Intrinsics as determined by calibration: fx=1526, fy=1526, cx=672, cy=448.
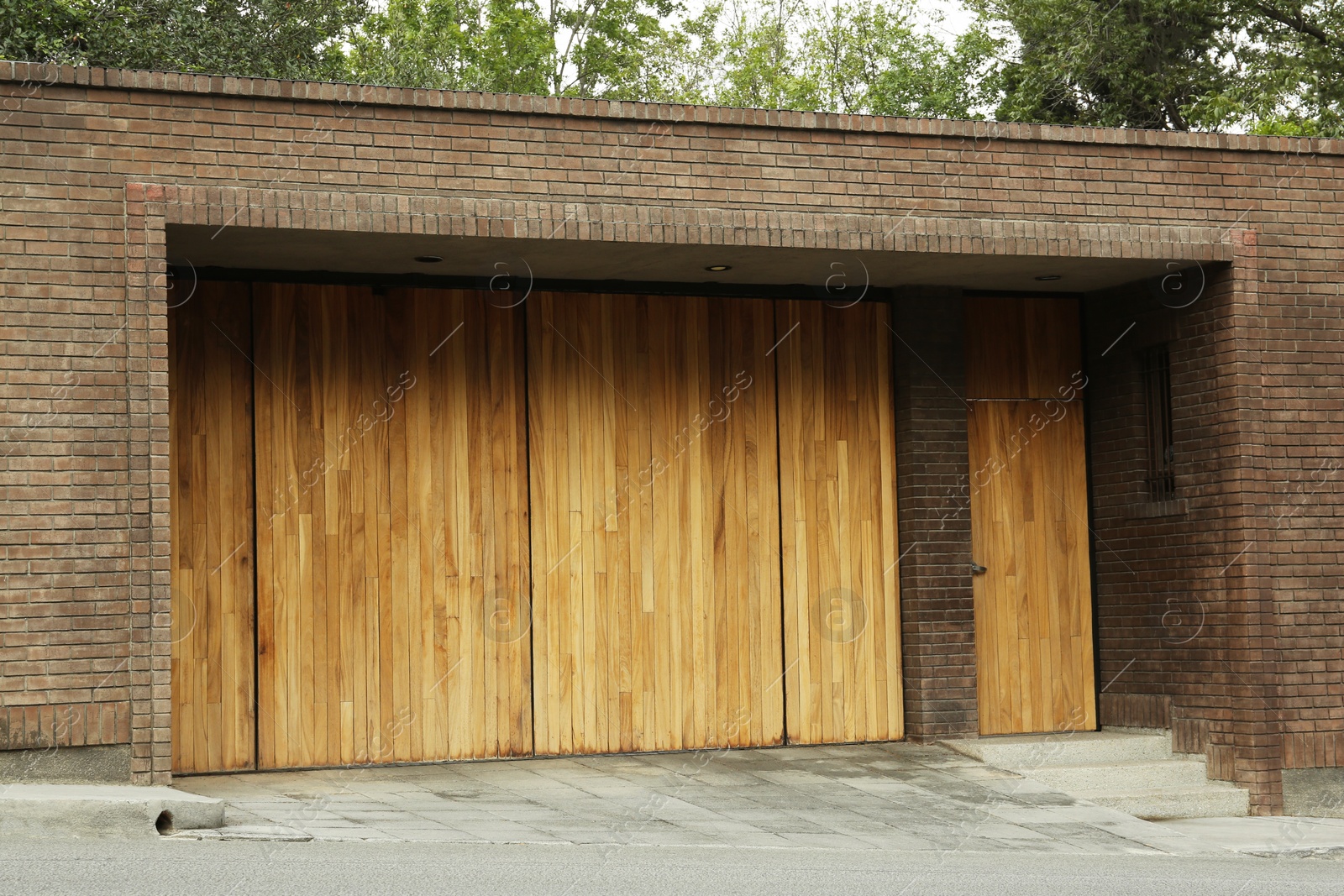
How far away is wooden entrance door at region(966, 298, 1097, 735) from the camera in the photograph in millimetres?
12102

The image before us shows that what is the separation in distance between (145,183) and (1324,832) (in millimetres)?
8593

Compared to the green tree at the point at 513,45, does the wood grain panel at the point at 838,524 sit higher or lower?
lower

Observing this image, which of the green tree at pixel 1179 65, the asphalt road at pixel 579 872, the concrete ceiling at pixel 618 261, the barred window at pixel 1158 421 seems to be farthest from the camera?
the green tree at pixel 1179 65

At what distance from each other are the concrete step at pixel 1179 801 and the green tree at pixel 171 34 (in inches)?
681

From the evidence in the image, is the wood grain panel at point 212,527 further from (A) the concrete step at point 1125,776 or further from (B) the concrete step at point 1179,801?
(B) the concrete step at point 1179,801

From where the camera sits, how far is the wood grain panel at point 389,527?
419 inches

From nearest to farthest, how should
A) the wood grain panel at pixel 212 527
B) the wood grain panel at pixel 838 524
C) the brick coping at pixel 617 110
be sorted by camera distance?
1. the brick coping at pixel 617 110
2. the wood grain panel at pixel 212 527
3. the wood grain panel at pixel 838 524

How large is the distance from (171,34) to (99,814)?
17.6 metres

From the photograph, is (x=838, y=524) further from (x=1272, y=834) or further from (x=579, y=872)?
(x=579, y=872)

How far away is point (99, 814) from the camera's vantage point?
7.78 m

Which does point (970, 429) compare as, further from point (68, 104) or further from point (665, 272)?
point (68, 104)

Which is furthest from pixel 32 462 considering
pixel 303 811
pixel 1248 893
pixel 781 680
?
pixel 1248 893

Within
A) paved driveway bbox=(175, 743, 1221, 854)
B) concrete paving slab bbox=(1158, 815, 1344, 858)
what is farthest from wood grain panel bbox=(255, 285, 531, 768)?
concrete paving slab bbox=(1158, 815, 1344, 858)

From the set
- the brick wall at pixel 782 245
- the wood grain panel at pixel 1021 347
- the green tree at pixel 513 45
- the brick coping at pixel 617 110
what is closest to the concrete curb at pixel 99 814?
the brick wall at pixel 782 245
